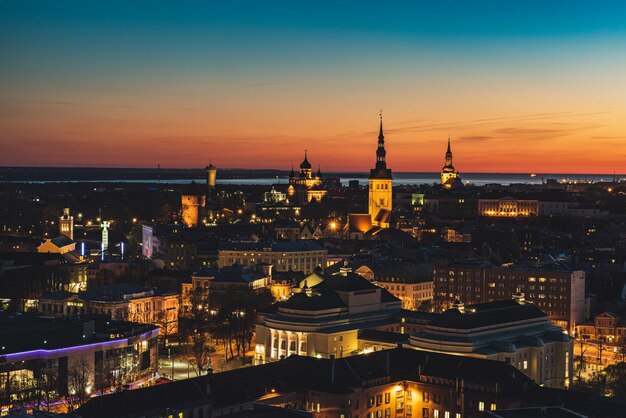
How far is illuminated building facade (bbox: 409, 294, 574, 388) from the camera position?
57.0 metres

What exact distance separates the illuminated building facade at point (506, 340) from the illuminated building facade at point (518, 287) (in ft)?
67.5

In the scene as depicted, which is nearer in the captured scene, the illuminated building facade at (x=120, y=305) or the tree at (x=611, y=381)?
the tree at (x=611, y=381)

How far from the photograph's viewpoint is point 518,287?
8700 cm

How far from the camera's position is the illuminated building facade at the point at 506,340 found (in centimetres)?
5703

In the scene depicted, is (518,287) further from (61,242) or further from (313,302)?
(61,242)

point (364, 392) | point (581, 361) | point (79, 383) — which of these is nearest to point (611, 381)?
point (581, 361)

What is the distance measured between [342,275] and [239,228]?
65.3 m

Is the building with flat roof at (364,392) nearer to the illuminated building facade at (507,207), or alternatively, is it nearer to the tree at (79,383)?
the tree at (79,383)

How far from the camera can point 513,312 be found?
6400cm

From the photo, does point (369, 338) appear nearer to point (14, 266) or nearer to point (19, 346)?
point (19, 346)

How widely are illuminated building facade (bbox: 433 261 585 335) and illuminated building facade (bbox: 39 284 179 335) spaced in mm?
25246

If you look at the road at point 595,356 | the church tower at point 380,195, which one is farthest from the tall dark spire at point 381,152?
the road at point 595,356

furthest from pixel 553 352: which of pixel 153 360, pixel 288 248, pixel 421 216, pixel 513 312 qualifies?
pixel 421 216

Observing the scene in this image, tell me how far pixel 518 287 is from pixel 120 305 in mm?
33685
